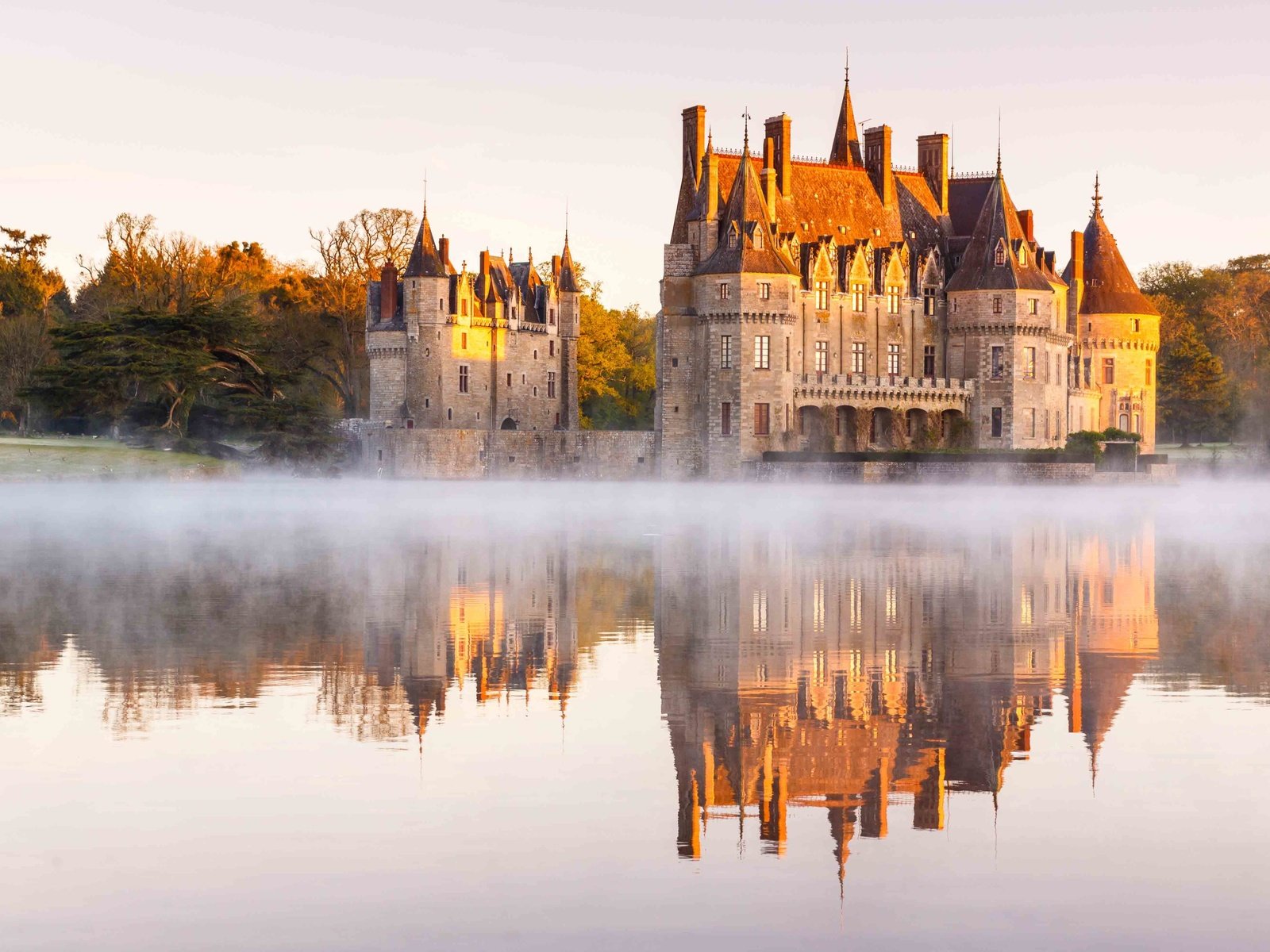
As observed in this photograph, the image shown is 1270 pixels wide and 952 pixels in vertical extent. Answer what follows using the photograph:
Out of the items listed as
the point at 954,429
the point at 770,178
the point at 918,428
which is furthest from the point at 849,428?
the point at 770,178

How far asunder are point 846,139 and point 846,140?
82 mm

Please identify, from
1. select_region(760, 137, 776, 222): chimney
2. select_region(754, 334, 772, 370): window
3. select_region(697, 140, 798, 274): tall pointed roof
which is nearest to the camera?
select_region(697, 140, 798, 274): tall pointed roof

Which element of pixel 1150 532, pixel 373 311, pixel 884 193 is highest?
pixel 884 193

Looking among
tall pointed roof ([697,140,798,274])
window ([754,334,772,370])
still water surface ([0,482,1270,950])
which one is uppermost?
tall pointed roof ([697,140,798,274])

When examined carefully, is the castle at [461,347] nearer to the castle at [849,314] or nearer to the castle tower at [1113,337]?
the castle at [849,314]

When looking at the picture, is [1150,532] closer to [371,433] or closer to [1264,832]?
[1264,832]

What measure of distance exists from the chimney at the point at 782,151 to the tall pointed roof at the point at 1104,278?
1924 centimetres

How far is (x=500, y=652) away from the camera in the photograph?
52.4ft

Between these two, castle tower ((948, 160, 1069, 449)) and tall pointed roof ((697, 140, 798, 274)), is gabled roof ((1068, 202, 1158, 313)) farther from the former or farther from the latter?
tall pointed roof ((697, 140, 798, 274))

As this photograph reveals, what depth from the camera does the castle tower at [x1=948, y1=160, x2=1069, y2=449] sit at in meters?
81.4

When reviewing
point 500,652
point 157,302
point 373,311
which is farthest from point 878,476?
point 500,652

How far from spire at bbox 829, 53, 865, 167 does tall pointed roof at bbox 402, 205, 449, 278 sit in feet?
66.8

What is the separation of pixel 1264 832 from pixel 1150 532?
28.9 m

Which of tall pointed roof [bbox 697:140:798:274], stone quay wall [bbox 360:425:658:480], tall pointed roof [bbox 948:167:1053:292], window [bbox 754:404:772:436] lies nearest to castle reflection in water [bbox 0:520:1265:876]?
window [bbox 754:404:772:436]
